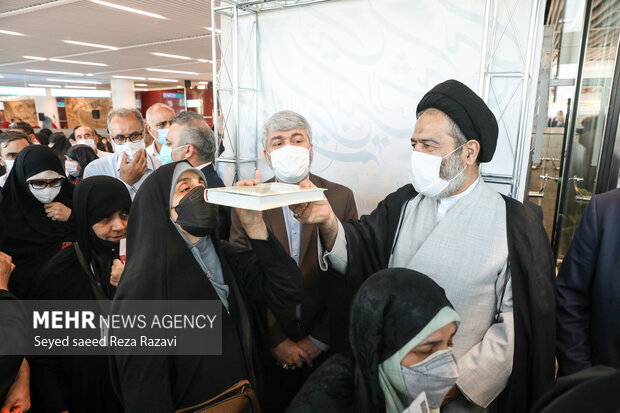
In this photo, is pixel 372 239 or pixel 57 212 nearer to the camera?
pixel 372 239

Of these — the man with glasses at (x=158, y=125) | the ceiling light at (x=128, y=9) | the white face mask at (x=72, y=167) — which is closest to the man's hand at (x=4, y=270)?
the man with glasses at (x=158, y=125)

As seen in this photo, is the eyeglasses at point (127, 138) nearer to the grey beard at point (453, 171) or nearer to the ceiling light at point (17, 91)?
the grey beard at point (453, 171)

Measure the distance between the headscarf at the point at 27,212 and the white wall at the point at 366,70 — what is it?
2077mm

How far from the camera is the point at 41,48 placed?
941cm

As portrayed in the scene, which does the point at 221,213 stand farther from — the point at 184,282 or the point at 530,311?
the point at 530,311

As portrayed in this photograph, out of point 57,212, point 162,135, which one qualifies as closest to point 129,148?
point 162,135

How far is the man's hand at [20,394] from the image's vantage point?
138cm

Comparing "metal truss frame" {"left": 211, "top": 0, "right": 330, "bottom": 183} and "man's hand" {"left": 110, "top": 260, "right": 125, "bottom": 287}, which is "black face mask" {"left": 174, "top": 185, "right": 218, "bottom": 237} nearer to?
"man's hand" {"left": 110, "top": 260, "right": 125, "bottom": 287}

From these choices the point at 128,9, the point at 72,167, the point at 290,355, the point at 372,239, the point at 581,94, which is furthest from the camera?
the point at 128,9

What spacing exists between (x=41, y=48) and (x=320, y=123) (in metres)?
9.33

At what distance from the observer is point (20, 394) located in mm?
1410

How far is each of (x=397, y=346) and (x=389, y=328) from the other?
54mm

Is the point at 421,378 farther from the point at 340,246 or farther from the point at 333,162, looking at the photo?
the point at 333,162

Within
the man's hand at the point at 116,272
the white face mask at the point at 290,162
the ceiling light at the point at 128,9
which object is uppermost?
the ceiling light at the point at 128,9
